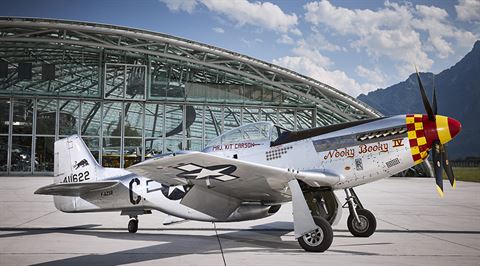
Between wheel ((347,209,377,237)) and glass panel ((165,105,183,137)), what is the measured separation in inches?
821

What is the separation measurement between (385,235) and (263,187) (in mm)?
2713

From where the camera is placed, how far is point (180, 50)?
2723 centimetres

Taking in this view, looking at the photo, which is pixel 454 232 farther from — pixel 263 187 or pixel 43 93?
pixel 43 93

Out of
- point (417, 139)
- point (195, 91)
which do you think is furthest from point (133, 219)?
point (195, 91)

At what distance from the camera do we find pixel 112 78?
2738 centimetres

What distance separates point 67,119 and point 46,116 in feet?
4.62

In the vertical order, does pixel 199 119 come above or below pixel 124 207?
above

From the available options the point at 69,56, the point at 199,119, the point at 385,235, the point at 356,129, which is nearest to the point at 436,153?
the point at 356,129

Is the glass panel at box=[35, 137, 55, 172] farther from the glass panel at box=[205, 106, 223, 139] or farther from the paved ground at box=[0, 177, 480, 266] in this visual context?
the paved ground at box=[0, 177, 480, 266]

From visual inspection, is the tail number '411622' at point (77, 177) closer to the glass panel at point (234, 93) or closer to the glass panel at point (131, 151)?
the glass panel at point (131, 151)

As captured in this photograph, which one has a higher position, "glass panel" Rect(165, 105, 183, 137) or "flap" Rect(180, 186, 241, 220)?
"glass panel" Rect(165, 105, 183, 137)

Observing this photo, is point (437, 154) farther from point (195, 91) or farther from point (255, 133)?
point (195, 91)

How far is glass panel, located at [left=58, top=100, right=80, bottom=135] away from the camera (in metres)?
26.5

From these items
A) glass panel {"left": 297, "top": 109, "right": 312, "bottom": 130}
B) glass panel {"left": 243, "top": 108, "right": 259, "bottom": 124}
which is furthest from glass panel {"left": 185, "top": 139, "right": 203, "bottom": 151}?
glass panel {"left": 297, "top": 109, "right": 312, "bottom": 130}
